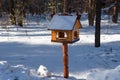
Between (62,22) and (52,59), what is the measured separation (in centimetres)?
297

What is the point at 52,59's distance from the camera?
11547mm

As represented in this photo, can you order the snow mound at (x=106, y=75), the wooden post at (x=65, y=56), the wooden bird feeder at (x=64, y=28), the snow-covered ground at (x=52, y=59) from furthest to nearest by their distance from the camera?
the wooden post at (x=65, y=56)
the wooden bird feeder at (x=64, y=28)
the snow-covered ground at (x=52, y=59)
the snow mound at (x=106, y=75)

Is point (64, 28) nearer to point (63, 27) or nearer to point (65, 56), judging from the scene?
point (63, 27)

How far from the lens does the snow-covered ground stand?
28.3 feet

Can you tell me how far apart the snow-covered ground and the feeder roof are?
4.07ft

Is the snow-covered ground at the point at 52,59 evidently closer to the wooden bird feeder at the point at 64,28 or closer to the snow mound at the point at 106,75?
the snow mound at the point at 106,75

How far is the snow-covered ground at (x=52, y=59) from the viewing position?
28.3ft

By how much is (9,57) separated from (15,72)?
3.11 m

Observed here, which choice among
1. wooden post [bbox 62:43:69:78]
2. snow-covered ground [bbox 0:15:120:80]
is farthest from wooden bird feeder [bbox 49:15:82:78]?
snow-covered ground [bbox 0:15:120:80]

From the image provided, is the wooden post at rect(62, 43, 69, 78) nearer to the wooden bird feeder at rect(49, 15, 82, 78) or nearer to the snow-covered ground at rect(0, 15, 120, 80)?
the wooden bird feeder at rect(49, 15, 82, 78)

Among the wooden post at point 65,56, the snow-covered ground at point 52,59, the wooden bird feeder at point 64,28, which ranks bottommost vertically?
the snow-covered ground at point 52,59

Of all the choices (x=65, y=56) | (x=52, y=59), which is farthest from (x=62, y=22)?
(x=52, y=59)

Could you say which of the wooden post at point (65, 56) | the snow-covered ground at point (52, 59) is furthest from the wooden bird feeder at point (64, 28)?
the snow-covered ground at point (52, 59)

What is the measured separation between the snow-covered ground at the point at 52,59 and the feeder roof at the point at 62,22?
124cm
